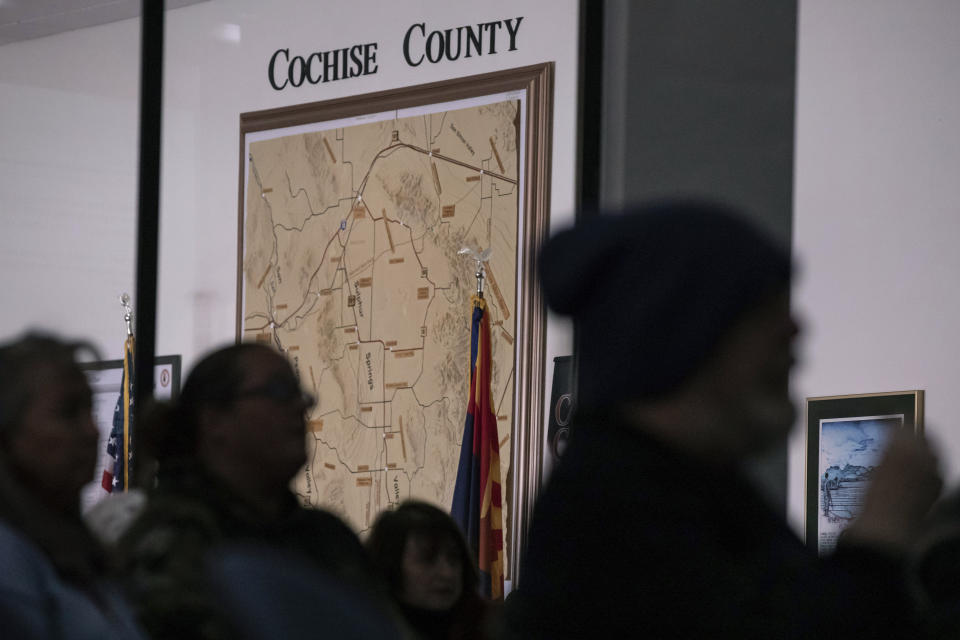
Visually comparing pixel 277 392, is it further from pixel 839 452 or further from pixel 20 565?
pixel 839 452

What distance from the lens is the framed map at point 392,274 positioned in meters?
5.54

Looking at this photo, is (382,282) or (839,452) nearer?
(839,452)

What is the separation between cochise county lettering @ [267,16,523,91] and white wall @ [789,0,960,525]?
1.28 meters

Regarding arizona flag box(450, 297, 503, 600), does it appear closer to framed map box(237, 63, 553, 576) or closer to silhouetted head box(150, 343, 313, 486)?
framed map box(237, 63, 553, 576)

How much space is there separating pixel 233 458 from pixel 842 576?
109cm

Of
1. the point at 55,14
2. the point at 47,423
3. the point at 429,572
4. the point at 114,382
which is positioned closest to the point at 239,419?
the point at 47,423

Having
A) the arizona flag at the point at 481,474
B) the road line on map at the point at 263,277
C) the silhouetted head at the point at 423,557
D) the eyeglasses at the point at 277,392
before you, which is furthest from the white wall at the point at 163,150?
the eyeglasses at the point at 277,392

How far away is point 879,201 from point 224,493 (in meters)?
4.07

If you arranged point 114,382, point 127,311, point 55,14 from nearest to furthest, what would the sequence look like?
point 114,382 < point 127,311 < point 55,14

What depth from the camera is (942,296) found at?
530 cm

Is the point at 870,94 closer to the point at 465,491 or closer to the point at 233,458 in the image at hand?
the point at 465,491

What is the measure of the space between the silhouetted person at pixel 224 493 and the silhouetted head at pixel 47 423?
0.35ft

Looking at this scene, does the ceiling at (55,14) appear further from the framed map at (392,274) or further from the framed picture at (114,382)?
the framed picture at (114,382)

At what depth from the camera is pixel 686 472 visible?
Answer: 3.84ft
